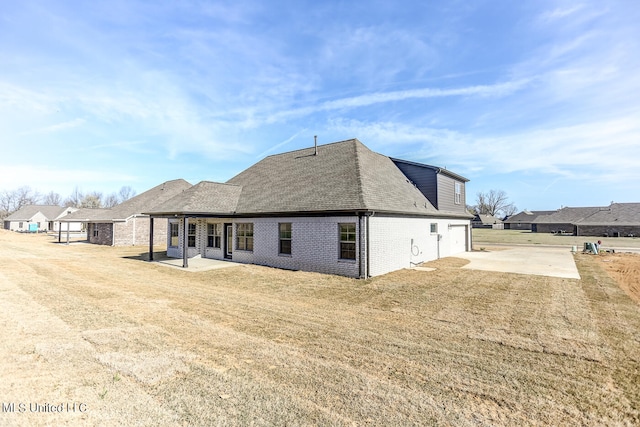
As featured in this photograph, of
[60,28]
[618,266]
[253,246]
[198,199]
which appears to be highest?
[60,28]

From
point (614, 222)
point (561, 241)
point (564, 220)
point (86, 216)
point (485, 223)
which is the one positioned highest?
point (86, 216)

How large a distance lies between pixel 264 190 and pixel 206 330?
1255 centimetres

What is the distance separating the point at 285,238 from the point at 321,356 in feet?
33.8

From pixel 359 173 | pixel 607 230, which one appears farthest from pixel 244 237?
pixel 607 230

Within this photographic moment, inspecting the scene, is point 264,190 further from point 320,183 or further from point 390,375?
point 390,375

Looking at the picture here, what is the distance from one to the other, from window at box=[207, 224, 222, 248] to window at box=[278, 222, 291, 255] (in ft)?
17.1

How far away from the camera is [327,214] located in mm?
13555

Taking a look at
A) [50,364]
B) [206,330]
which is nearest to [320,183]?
[206,330]

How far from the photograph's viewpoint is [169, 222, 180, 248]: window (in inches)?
799

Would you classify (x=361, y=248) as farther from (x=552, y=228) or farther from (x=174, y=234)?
(x=552, y=228)

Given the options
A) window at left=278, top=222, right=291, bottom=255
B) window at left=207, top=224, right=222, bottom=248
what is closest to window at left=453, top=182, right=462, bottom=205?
window at left=278, top=222, right=291, bottom=255

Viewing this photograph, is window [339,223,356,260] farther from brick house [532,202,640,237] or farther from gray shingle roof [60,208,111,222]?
brick house [532,202,640,237]

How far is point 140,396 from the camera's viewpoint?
3955mm

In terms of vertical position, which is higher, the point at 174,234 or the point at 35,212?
the point at 35,212
